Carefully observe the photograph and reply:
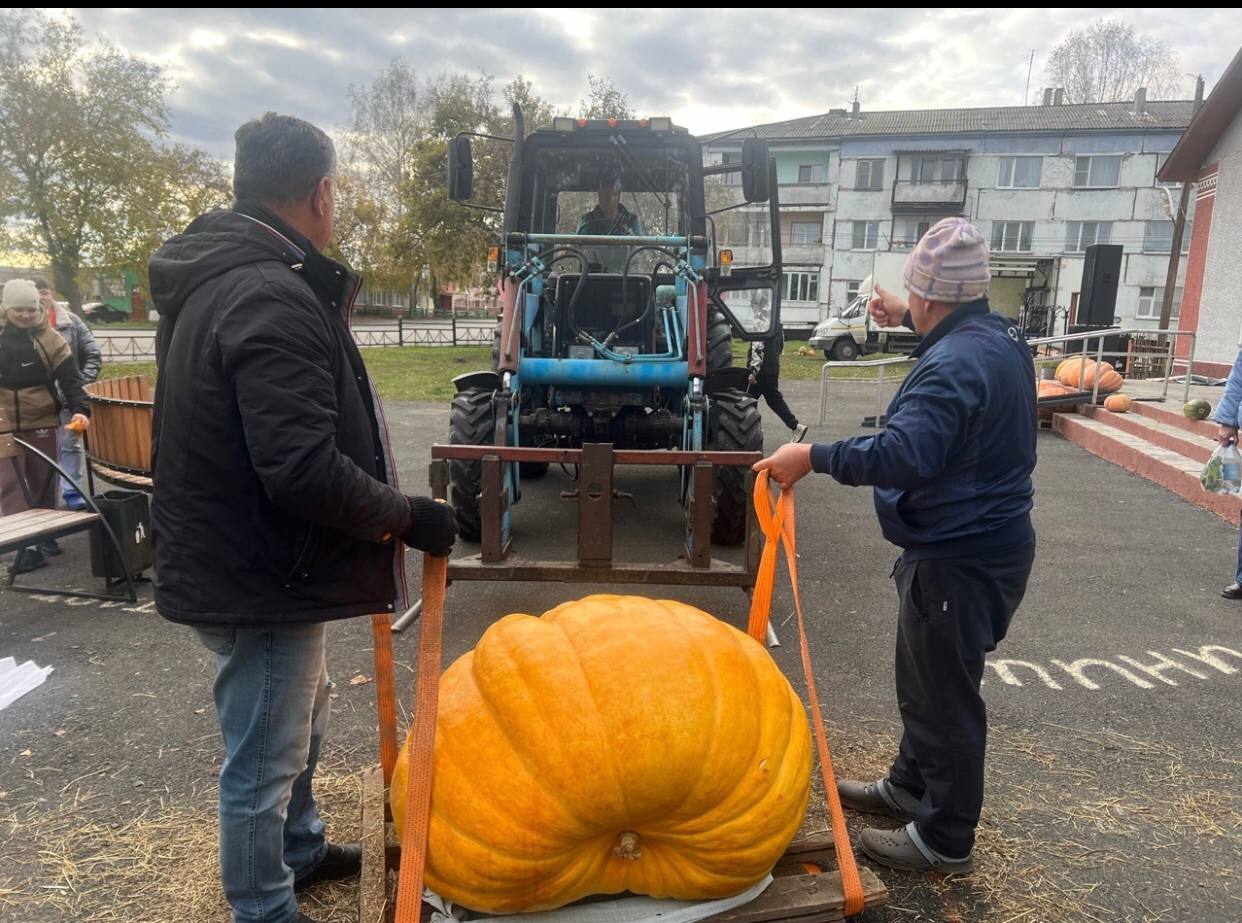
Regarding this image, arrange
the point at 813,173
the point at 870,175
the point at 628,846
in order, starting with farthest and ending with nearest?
1. the point at 813,173
2. the point at 870,175
3. the point at 628,846

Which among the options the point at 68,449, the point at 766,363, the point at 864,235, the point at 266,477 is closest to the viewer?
the point at 266,477

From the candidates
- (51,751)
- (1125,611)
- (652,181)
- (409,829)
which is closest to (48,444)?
(51,751)

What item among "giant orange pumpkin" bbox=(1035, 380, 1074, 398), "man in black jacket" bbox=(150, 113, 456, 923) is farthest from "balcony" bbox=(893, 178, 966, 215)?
"man in black jacket" bbox=(150, 113, 456, 923)

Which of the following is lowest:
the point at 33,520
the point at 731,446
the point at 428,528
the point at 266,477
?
the point at 33,520

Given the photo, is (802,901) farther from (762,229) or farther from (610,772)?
(762,229)

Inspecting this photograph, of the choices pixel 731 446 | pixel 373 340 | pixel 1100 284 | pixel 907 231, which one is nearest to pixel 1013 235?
pixel 907 231

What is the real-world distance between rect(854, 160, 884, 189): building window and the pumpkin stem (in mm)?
48193

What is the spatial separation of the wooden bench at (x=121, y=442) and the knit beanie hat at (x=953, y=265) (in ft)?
18.3

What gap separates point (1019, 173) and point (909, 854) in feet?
160

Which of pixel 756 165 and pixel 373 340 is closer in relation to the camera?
pixel 756 165

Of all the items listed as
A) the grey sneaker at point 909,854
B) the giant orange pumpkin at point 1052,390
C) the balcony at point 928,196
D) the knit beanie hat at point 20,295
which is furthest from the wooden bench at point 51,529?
the balcony at point 928,196

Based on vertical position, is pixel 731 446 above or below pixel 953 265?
below

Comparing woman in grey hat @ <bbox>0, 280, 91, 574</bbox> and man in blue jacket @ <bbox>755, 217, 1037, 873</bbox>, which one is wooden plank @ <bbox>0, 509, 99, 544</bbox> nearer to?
woman in grey hat @ <bbox>0, 280, 91, 574</bbox>

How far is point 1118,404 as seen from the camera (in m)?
11.8
